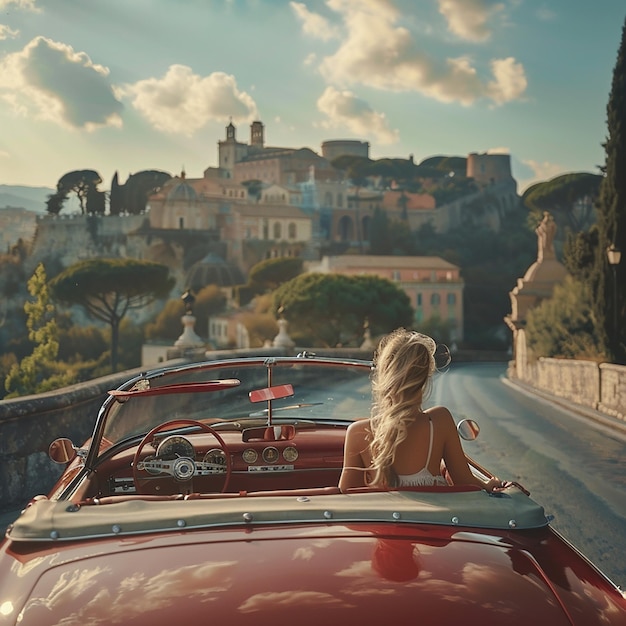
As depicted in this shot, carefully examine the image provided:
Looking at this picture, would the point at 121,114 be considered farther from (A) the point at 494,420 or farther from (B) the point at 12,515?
(B) the point at 12,515

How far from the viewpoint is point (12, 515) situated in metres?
6.75

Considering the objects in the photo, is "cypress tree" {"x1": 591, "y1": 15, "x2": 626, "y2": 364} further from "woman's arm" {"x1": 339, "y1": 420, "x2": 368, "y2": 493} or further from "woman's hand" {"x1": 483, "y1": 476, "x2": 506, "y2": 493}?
"woman's arm" {"x1": 339, "y1": 420, "x2": 368, "y2": 493}

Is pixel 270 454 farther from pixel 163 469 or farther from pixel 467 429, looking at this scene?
pixel 467 429

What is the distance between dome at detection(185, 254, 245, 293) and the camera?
399 feet

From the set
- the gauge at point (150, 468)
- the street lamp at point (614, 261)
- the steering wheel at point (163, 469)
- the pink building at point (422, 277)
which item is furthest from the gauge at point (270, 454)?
the pink building at point (422, 277)

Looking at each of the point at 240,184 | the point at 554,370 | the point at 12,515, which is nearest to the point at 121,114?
the point at 240,184

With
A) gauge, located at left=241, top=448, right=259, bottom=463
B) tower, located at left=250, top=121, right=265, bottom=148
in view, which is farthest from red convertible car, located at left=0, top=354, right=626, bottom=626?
tower, located at left=250, top=121, right=265, bottom=148

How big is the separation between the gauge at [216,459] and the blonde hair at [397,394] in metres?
1.04

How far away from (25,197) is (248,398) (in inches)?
5062

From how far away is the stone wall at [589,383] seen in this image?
60.0 ft

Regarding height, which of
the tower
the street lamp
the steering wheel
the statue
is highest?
the tower

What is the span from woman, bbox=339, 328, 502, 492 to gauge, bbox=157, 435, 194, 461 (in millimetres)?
854

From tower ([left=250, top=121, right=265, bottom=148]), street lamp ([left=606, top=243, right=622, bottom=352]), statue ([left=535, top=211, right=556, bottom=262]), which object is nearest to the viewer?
street lamp ([left=606, top=243, right=622, bottom=352])

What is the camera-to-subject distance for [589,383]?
21.3m
